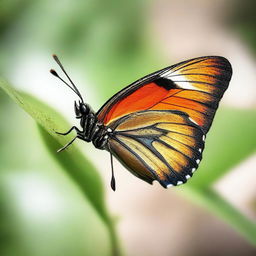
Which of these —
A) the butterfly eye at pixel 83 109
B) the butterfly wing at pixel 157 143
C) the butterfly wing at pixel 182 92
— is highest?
the butterfly eye at pixel 83 109

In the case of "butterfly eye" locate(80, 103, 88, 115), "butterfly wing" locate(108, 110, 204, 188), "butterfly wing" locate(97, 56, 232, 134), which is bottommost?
"butterfly wing" locate(108, 110, 204, 188)

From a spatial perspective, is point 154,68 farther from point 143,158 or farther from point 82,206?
point 82,206

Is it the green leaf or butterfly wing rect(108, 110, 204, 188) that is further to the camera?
butterfly wing rect(108, 110, 204, 188)

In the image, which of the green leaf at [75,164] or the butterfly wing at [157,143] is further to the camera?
the butterfly wing at [157,143]

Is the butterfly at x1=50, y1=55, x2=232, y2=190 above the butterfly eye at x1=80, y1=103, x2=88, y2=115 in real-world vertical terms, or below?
below

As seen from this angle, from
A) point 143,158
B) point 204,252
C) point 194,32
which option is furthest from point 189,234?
point 194,32

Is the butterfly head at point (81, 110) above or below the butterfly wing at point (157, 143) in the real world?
above
